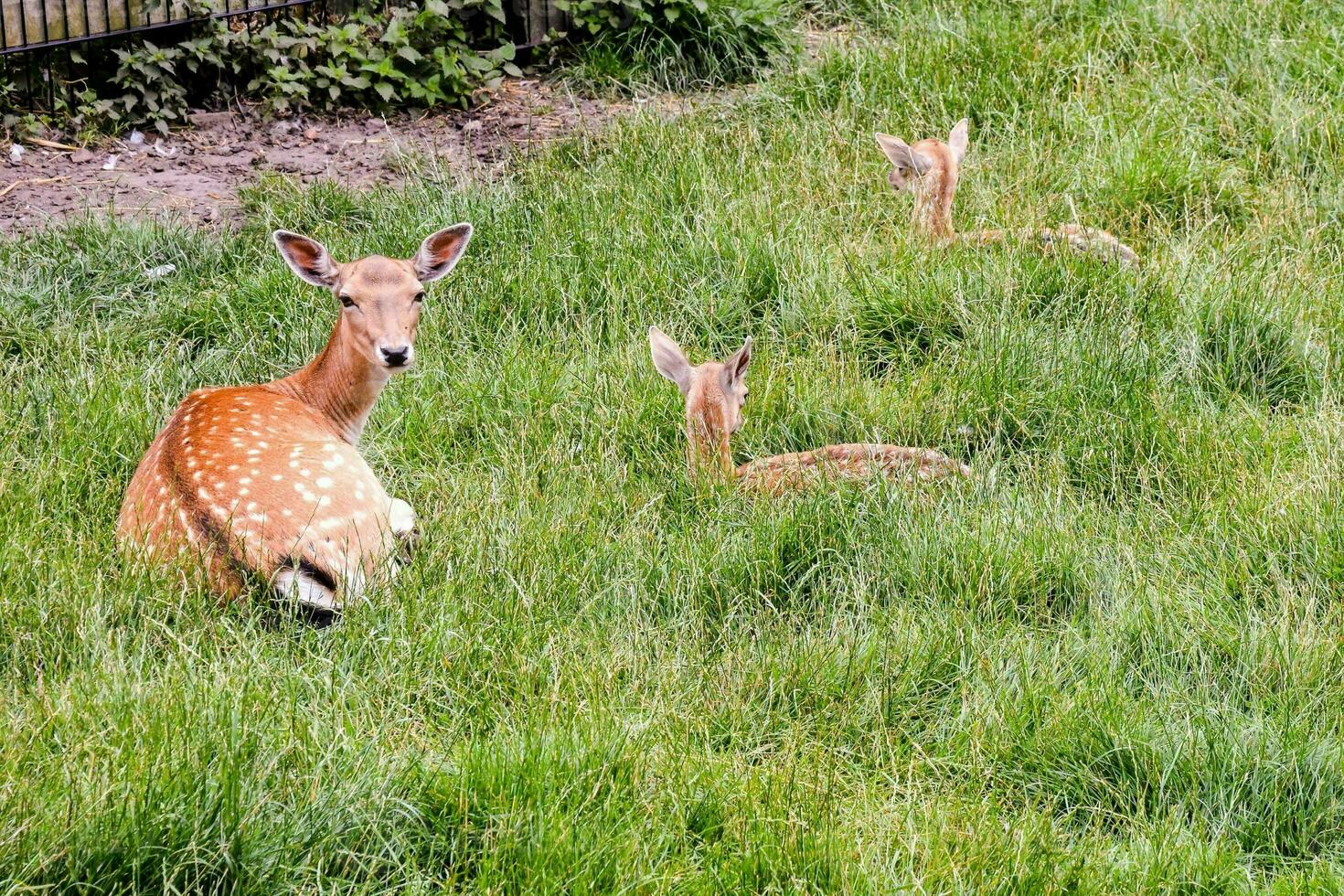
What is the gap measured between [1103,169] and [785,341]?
2.07 metres

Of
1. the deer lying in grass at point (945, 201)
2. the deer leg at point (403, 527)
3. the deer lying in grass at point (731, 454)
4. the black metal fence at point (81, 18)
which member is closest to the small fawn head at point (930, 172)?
the deer lying in grass at point (945, 201)

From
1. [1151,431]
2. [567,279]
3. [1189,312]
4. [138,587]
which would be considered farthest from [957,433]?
[138,587]

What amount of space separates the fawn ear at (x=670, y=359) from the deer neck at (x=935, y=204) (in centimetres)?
164

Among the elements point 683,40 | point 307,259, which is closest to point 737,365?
point 307,259

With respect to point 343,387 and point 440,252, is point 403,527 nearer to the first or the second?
point 343,387

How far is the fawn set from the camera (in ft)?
15.2

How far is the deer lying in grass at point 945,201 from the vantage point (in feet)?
22.2

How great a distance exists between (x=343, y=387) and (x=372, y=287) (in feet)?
1.30

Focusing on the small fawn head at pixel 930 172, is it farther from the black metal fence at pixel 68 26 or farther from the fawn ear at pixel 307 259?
the black metal fence at pixel 68 26

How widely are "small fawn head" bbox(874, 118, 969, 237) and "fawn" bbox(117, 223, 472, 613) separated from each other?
2.24 meters

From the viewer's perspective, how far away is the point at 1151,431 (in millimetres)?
5594

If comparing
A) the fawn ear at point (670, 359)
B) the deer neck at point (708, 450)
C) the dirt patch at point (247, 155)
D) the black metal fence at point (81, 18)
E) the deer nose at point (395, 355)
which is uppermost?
the black metal fence at point (81, 18)

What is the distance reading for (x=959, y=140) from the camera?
297 inches

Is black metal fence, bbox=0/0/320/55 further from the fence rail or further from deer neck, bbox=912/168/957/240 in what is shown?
deer neck, bbox=912/168/957/240
